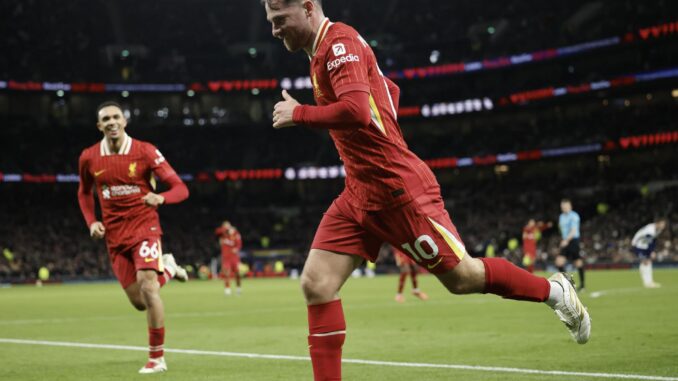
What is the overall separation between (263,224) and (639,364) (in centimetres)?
6023

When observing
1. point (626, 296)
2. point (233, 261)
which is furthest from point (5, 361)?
point (233, 261)

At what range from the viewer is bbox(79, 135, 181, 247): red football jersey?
9.74 metres

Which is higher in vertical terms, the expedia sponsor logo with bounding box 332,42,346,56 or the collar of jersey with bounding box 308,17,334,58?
the collar of jersey with bounding box 308,17,334,58

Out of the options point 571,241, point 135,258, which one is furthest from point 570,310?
point 571,241

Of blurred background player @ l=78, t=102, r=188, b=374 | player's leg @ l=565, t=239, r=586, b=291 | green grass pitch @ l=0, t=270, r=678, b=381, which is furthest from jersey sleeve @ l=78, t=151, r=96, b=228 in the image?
player's leg @ l=565, t=239, r=586, b=291

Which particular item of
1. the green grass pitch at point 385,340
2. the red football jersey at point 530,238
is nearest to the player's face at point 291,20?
the green grass pitch at point 385,340

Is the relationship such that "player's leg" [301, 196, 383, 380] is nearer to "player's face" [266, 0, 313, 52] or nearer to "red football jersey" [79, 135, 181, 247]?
"player's face" [266, 0, 313, 52]

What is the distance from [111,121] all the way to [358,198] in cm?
477

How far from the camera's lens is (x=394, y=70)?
66375 millimetres

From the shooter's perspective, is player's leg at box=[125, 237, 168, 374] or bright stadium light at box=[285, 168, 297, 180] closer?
player's leg at box=[125, 237, 168, 374]

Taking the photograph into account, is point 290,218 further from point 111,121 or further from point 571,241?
point 111,121

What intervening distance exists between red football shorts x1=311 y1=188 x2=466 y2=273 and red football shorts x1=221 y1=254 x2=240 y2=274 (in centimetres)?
2472

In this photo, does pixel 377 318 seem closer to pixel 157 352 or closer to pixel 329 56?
pixel 157 352

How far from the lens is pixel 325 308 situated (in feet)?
18.7
